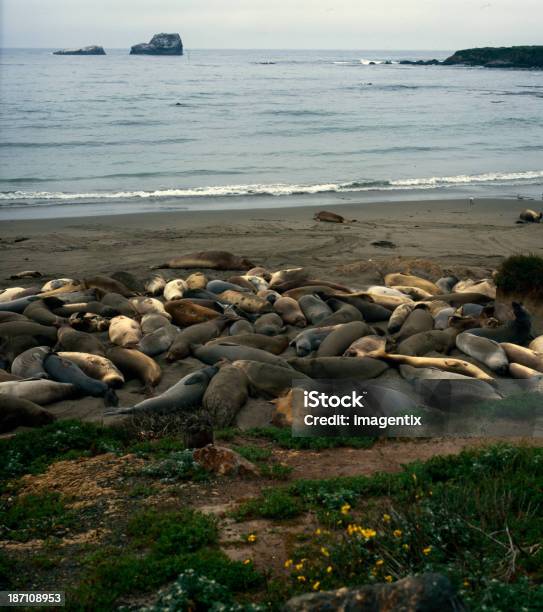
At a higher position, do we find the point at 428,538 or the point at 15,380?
the point at 428,538

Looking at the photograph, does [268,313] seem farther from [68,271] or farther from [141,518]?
[141,518]

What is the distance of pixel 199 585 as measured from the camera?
408 cm

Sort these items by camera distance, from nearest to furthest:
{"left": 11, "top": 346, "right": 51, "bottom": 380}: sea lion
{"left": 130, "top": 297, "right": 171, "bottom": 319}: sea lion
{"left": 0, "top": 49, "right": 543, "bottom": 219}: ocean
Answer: {"left": 11, "top": 346, "right": 51, "bottom": 380}: sea lion, {"left": 130, "top": 297, "right": 171, "bottom": 319}: sea lion, {"left": 0, "top": 49, "right": 543, "bottom": 219}: ocean

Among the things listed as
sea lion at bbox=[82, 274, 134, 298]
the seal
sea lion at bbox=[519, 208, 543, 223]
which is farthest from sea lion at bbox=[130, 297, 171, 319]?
sea lion at bbox=[519, 208, 543, 223]

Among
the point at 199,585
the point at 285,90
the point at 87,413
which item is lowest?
the point at 87,413

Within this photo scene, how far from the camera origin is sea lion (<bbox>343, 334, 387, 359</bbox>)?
8617 mm

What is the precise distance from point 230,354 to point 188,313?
5.83ft

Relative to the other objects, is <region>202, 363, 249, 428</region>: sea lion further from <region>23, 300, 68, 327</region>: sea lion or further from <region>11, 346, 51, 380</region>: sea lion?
<region>23, 300, 68, 327</region>: sea lion

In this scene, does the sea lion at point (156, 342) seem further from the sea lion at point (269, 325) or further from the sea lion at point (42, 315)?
the sea lion at point (42, 315)

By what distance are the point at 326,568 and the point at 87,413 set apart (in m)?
4.06

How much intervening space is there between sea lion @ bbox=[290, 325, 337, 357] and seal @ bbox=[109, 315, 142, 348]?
1915mm

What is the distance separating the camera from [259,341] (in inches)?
360

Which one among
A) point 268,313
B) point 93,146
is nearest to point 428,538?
point 268,313

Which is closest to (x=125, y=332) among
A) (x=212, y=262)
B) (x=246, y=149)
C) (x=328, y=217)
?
(x=212, y=262)
